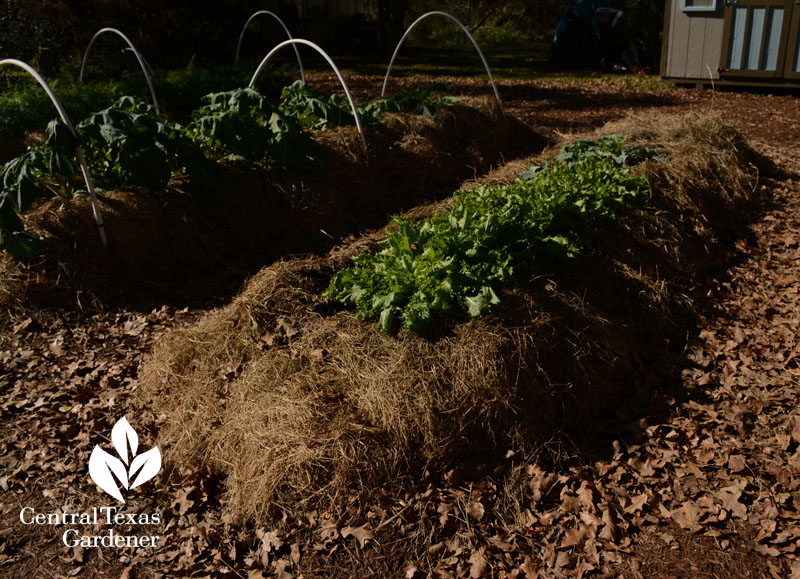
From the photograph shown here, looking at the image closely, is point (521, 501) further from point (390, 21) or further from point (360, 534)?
point (390, 21)

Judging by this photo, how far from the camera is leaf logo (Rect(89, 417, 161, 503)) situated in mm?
3611

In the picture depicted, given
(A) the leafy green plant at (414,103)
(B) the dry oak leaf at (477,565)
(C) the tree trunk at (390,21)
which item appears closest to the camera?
(B) the dry oak leaf at (477,565)

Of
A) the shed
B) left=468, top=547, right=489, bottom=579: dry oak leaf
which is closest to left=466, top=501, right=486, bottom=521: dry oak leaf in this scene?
left=468, top=547, right=489, bottom=579: dry oak leaf

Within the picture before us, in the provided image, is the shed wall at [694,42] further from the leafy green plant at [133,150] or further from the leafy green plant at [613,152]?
the leafy green plant at [133,150]

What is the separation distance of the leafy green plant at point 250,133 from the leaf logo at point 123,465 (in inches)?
128

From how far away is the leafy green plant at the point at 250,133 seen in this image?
20.4 ft

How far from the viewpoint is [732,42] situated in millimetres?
11430

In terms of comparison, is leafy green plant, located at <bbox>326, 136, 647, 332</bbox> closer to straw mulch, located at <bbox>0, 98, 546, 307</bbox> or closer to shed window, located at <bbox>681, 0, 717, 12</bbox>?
straw mulch, located at <bbox>0, 98, 546, 307</bbox>

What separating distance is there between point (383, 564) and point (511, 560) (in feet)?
1.98

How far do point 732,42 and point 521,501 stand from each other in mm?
10890

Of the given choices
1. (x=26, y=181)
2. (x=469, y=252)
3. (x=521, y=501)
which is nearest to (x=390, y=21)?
(x=26, y=181)

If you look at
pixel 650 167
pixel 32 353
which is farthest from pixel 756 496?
pixel 32 353

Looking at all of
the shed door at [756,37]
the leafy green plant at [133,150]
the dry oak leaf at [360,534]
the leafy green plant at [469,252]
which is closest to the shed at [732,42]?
the shed door at [756,37]

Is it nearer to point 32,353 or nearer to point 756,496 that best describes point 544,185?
point 756,496
